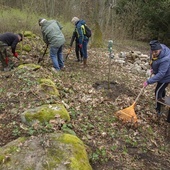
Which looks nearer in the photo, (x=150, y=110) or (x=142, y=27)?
(x=150, y=110)

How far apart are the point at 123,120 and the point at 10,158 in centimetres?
278

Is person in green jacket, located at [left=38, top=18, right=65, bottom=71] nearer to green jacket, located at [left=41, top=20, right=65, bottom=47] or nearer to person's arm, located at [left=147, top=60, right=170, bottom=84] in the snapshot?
green jacket, located at [left=41, top=20, right=65, bottom=47]

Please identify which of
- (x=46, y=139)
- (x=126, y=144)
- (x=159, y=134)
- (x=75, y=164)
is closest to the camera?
(x=75, y=164)

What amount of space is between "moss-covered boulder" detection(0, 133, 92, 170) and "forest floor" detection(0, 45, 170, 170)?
1.55 ft

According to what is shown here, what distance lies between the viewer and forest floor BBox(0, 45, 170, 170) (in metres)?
4.20

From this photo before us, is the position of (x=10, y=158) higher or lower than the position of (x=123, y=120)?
higher

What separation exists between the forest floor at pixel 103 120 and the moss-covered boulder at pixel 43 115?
16 centimetres

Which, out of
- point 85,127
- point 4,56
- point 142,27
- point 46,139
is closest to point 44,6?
point 4,56

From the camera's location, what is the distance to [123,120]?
5.34m

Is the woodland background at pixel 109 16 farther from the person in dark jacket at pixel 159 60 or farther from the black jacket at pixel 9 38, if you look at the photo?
the person in dark jacket at pixel 159 60

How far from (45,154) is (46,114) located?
3.95 ft

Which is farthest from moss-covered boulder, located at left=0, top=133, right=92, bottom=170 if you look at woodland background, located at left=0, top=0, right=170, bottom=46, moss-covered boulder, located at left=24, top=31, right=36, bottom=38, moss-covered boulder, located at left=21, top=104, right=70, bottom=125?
woodland background, located at left=0, top=0, right=170, bottom=46

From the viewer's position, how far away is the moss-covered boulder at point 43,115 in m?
4.35

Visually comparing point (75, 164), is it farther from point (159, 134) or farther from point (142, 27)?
point (142, 27)
